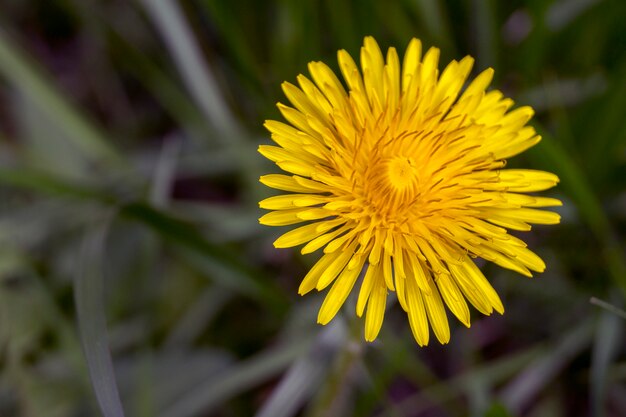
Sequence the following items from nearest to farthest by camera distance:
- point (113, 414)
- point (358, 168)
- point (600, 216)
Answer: point (113, 414) < point (358, 168) < point (600, 216)

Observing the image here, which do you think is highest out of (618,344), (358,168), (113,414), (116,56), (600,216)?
(116,56)

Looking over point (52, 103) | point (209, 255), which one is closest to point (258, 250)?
point (209, 255)

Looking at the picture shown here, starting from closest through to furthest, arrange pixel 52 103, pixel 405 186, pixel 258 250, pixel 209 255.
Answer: pixel 405 186
pixel 209 255
pixel 52 103
pixel 258 250

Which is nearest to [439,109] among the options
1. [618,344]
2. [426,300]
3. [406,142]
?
[406,142]

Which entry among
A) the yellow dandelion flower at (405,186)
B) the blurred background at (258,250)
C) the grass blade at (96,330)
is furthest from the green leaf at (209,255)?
the yellow dandelion flower at (405,186)

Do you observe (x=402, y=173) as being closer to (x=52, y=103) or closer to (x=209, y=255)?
(x=209, y=255)

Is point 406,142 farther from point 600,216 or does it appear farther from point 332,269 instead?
point 600,216
